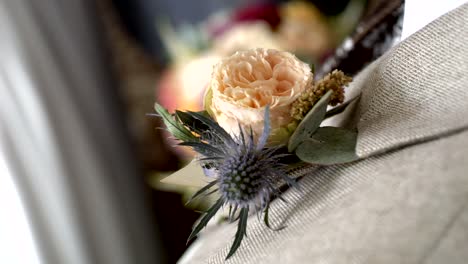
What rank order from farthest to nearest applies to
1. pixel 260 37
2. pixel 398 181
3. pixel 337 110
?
pixel 260 37, pixel 337 110, pixel 398 181

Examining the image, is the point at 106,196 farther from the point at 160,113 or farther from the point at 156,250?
the point at 160,113

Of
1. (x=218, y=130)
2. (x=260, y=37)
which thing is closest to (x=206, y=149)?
(x=218, y=130)

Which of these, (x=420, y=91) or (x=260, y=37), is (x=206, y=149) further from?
(x=260, y=37)

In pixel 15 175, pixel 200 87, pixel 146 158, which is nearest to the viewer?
pixel 200 87

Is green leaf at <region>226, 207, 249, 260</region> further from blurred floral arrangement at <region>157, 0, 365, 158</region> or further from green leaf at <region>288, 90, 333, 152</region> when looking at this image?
blurred floral arrangement at <region>157, 0, 365, 158</region>

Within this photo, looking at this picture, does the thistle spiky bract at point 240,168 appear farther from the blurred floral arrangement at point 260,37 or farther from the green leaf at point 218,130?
the blurred floral arrangement at point 260,37

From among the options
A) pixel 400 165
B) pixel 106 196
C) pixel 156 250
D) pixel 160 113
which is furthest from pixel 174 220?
pixel 400 165

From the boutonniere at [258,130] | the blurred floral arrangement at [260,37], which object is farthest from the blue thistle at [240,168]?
the blurred floral arrangement at [260,37]
